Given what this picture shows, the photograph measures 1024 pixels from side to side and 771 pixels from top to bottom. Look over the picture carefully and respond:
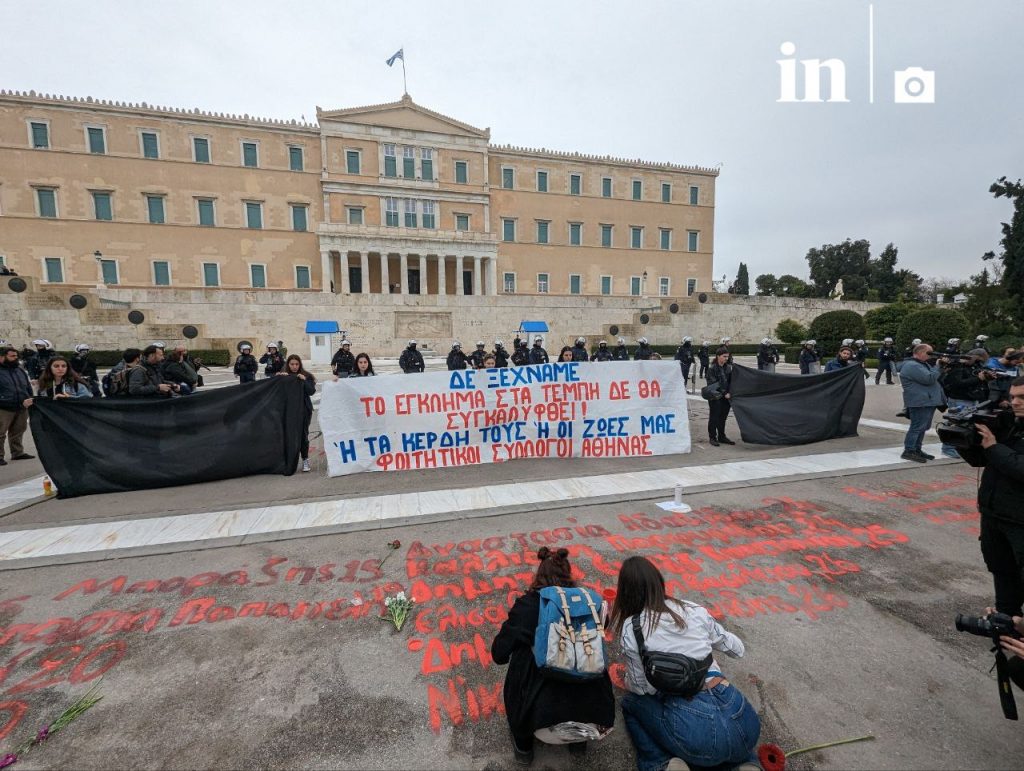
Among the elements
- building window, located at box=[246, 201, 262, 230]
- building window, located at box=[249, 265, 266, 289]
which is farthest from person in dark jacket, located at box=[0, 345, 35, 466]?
building window, located at box=[246, 201, 262, 230]

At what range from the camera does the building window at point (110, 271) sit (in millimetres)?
36469

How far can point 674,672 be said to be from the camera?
2.20m

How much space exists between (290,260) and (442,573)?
140 ft

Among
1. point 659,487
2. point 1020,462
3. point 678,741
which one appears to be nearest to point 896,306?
point 659,487

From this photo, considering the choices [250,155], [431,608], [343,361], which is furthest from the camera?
[250,155]

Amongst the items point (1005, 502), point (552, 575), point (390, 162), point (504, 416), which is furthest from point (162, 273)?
point (1005, 502)

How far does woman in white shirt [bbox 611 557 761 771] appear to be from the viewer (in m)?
2.12

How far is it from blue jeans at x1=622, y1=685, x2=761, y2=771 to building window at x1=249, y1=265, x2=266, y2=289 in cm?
4474

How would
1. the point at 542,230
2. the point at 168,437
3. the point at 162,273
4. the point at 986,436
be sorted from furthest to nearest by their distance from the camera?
the point at 542,230 < the point at 162,273 < the point at 168,437 < the point at 986,436

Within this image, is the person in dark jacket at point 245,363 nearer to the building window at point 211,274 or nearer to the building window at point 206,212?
the building window at point 211,274

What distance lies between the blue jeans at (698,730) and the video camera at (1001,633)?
105cm

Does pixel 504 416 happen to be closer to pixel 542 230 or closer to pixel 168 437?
pixel 168 437

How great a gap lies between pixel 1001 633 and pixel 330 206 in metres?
45.7

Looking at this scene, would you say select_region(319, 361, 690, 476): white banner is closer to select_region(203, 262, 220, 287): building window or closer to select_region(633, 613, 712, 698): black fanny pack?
select_region(633, 613, 712, 698): black fanny pack
